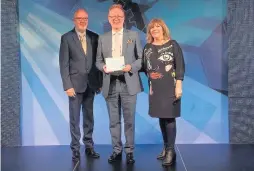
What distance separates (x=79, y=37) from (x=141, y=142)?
1.69 m

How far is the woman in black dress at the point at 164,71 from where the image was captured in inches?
157

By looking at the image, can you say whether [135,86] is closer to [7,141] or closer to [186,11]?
[186,11]

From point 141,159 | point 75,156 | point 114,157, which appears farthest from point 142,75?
point 75,156

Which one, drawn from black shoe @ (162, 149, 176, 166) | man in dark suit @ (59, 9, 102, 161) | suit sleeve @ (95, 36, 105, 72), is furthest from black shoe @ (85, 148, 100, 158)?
suit sleeve @ (95, 36, 105, 72)

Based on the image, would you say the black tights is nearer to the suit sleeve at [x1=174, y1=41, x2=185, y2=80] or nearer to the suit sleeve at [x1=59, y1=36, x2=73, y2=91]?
the suit sleeve at [x1=174, y1=41, x2=185, y2=80]

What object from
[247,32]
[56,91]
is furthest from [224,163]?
[56,91]

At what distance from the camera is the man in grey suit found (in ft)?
13.3

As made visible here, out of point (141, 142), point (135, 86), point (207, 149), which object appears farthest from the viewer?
point (141, 142)

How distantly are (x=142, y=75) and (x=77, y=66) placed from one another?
116 centimetres

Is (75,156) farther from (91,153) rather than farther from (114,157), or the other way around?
(114,157)

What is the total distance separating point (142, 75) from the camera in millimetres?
5160

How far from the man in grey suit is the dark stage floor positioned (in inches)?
11.7

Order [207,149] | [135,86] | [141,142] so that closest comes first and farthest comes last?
[135,86] < [207,149] < [141,142]

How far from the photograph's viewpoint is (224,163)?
4.15 m
